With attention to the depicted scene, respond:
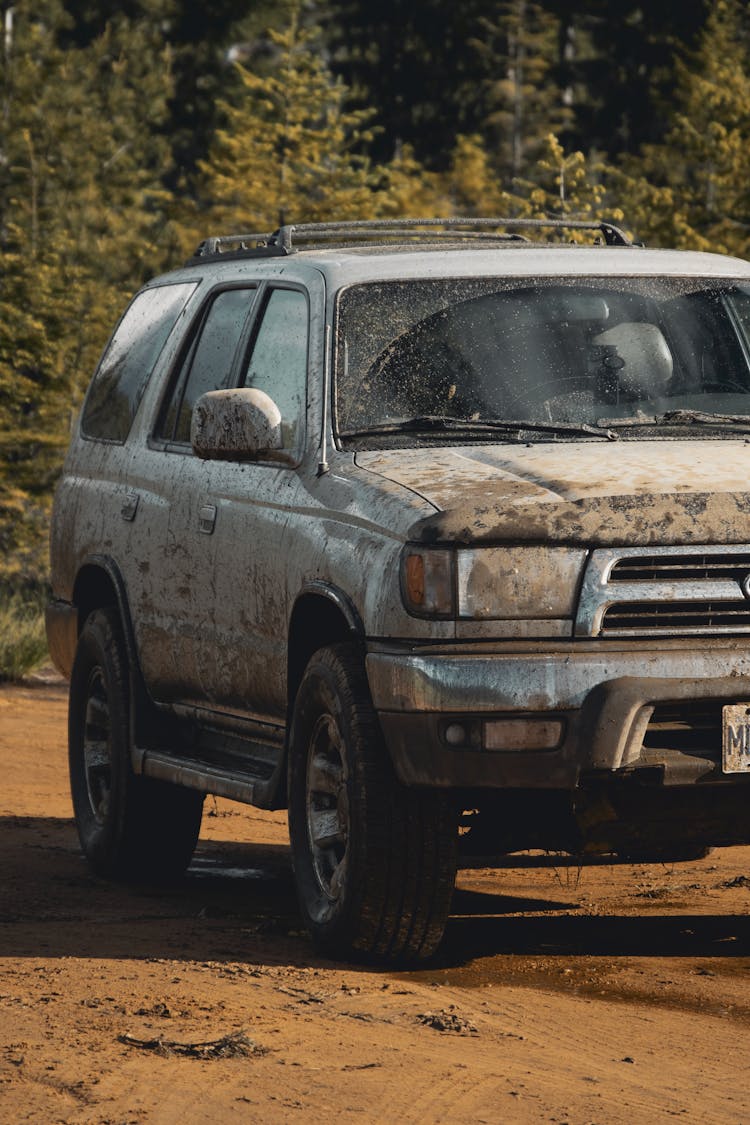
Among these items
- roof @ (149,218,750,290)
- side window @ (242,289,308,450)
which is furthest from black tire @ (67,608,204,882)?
roof @ (149,218,750,290)

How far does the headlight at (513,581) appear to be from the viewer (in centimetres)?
556

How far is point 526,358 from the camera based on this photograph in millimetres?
6676

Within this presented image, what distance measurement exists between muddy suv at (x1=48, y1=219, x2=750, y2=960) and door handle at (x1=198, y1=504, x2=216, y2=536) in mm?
13

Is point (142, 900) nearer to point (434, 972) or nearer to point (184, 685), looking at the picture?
point (184, 685)

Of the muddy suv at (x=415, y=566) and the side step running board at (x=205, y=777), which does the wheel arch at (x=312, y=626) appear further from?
the side step running board at (x=205, y=777)

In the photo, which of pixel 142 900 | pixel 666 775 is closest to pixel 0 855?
pixel 142 900

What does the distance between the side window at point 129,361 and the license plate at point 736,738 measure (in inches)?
128

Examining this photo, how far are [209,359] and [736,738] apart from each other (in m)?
2.82

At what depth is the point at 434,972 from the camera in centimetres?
606

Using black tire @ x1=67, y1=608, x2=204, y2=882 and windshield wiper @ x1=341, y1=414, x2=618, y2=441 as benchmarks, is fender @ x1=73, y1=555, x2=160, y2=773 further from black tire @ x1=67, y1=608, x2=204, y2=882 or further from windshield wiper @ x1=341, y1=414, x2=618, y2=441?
windshield wiper @ x1=341, y1=414, x2=618, y2=441

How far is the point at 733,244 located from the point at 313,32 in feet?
31.6

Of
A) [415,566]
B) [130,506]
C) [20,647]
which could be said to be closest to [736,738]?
[415,566]

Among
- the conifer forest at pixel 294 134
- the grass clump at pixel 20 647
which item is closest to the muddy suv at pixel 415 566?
A: the grass clump at pixel 20 647

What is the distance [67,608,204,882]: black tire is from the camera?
314 inches
